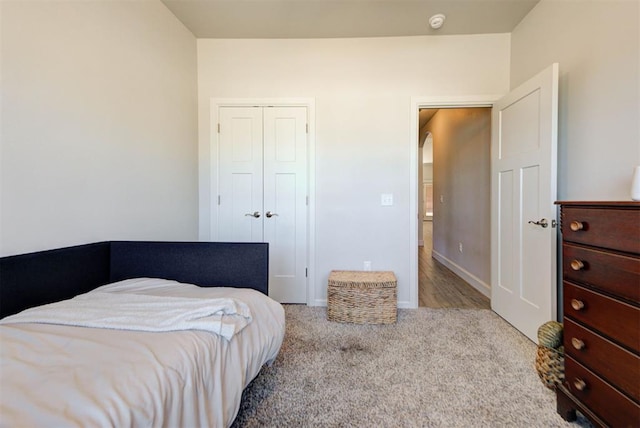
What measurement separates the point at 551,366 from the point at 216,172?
2.92 meters

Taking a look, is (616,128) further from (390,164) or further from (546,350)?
(390,164)

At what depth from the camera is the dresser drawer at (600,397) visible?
3.18 ft

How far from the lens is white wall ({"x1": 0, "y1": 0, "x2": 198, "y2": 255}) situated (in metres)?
1.25

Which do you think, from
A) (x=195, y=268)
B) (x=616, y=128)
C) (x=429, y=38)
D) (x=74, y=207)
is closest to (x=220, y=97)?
(x=74, y=207)

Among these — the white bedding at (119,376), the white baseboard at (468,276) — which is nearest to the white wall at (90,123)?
the white bedding at (119,376)

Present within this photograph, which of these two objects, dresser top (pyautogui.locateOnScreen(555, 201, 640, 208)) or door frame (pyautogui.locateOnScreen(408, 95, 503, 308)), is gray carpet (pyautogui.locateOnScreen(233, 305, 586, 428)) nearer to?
door frame (pyautogui.locateOnScreen(408, 95, 503, 308))

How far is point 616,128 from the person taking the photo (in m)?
1.52

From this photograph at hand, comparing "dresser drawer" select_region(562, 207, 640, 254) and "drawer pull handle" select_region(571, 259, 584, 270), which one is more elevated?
"dresser drawer" select_region(562, 207, 640, 254)

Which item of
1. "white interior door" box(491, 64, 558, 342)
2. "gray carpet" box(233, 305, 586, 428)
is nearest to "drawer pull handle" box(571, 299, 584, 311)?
"gray carpet" box(233, 305, 586, 428)

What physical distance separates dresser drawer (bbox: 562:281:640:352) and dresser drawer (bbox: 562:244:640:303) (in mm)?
40

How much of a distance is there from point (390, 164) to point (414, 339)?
5.08 feet

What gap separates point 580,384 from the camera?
116 centimetres

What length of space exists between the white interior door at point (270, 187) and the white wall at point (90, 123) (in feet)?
1.46

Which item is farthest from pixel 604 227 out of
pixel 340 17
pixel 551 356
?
pixel 340 17
